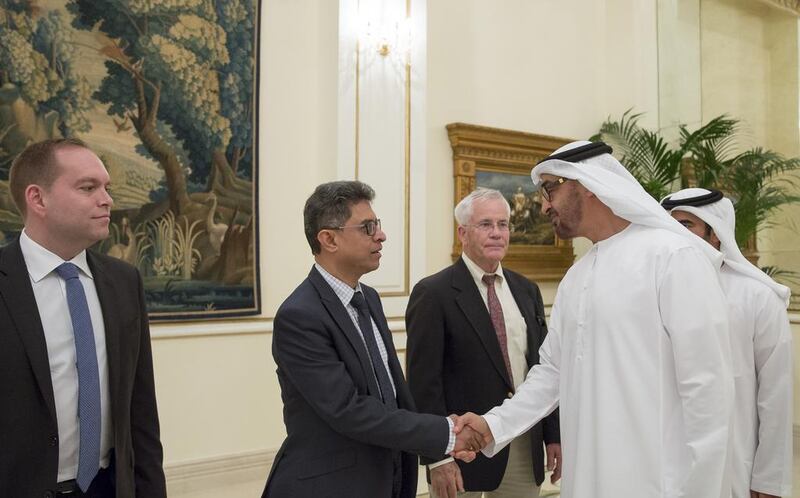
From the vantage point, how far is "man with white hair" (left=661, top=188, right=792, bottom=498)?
10.9 feet

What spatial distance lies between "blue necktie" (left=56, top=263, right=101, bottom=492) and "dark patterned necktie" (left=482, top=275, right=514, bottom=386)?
6.14ft

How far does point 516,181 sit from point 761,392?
4298 millimetres

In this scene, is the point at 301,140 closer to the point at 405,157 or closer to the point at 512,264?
the point at 405,157

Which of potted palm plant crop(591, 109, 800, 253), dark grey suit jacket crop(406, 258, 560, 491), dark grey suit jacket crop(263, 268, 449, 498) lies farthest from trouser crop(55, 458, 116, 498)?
potted palm plant crop(591, 109, 800, 253)

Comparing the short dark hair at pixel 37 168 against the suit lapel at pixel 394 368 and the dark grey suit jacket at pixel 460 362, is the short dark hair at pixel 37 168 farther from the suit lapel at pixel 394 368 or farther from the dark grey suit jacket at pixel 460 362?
the dark grey suit jacket at pixel 460 362

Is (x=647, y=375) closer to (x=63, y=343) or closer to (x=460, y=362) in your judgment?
(x=460, y=362)

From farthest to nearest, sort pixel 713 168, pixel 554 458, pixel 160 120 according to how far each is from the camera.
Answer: pixel 713 168
pixel 160 120
pixel 554 458

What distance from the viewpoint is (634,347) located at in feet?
8.16

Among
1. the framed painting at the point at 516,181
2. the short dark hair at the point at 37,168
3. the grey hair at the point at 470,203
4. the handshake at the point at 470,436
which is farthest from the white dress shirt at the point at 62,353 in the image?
the framed painting at the point at 516,181

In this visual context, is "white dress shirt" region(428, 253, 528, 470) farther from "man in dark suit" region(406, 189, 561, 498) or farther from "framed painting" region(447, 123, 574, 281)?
"framed painting" region(447, 123, 574, 281)

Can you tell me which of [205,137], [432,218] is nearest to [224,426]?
[205,137]

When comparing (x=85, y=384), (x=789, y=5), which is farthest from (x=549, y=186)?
(x=789, y=5)

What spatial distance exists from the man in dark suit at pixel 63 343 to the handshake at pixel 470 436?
3.89 ft

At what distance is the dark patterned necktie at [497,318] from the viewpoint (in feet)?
11.5
